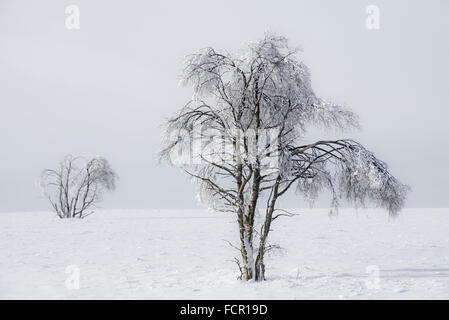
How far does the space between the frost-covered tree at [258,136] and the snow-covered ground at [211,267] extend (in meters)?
0.81

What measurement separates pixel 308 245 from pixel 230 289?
9.57m

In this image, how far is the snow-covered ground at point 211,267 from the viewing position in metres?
10.3

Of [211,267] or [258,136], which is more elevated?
[258,136]

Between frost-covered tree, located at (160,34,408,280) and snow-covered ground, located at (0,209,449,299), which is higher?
frost-covered tree, located at (160,34,408,280)

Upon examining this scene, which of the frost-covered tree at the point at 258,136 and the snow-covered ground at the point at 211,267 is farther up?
the frost-covered tree at the point at 258,136

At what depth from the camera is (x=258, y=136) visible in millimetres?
10984

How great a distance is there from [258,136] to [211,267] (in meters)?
5.20

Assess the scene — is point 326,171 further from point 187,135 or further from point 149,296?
point 149,296

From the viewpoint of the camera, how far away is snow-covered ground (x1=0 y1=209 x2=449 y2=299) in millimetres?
10289

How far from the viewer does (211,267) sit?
13812mm

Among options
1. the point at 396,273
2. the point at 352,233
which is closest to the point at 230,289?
the point at 396,273

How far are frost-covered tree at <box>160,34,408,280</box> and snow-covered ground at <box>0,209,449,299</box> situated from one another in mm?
811

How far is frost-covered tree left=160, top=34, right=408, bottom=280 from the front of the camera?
11.1 metres
